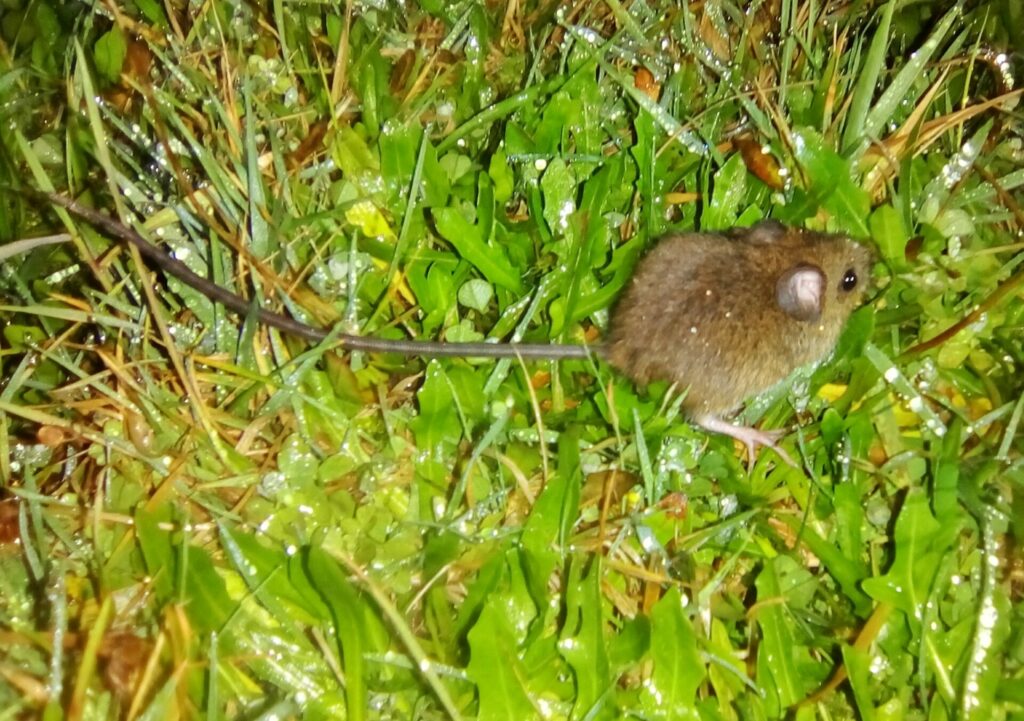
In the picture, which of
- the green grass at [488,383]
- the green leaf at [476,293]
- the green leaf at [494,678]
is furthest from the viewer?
the green leaf at [476,293]

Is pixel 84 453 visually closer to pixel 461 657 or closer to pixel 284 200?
pixel 284 200

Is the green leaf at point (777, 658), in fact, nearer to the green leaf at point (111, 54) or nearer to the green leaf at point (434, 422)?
the green leaf at point (434, 422)

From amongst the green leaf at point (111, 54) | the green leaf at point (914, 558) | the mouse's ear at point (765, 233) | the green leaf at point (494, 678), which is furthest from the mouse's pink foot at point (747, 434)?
the green leaf at point (111, 54)

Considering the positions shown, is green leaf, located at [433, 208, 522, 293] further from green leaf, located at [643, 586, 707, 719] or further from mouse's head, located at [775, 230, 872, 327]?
green leaf, located at [643, 586, 707, 719]

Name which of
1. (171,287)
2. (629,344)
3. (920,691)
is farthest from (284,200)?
(920,691)

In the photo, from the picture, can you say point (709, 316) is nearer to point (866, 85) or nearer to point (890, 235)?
point (890, 235)

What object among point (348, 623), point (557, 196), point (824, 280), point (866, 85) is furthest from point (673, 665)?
point (866, 85)
